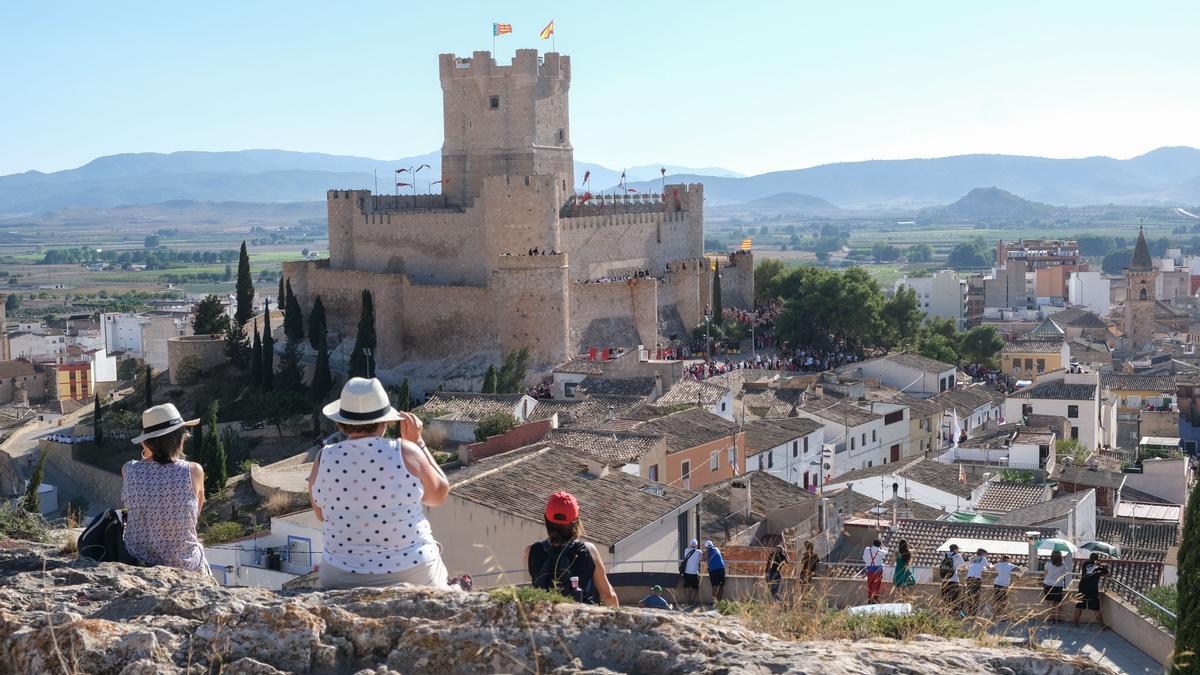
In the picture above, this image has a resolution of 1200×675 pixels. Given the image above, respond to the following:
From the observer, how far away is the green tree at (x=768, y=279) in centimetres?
5212

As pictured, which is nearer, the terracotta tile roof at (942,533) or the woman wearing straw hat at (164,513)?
the woman wearing straw hat at (164,513)

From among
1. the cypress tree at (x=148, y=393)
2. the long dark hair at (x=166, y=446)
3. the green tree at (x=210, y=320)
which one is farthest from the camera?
the green tree at (x=210, y=320)

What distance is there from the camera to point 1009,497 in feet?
82.8

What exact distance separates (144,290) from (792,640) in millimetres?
160660

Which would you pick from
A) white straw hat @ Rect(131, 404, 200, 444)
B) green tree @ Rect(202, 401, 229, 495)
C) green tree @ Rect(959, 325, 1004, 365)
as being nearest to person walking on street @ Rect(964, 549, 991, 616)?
white straw hat @ Rect(131, 404, 200, 444)

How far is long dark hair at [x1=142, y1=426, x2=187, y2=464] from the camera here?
21.8 feet

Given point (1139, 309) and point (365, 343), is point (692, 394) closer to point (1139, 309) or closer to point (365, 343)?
point (365, 343)

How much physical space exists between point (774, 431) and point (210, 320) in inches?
869

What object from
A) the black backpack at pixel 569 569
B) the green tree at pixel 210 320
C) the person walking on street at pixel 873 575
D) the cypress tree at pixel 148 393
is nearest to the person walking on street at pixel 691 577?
the person walking on street at pixel 873 575

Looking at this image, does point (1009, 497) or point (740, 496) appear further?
point (1009, 497)

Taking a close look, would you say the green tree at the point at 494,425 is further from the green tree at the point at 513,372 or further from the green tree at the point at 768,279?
the green tree at the point at 768,279

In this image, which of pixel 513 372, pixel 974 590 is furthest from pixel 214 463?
pixel 974 590

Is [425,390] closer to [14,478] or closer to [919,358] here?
[14,478]

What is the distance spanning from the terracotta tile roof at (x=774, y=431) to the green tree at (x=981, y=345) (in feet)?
68.7
